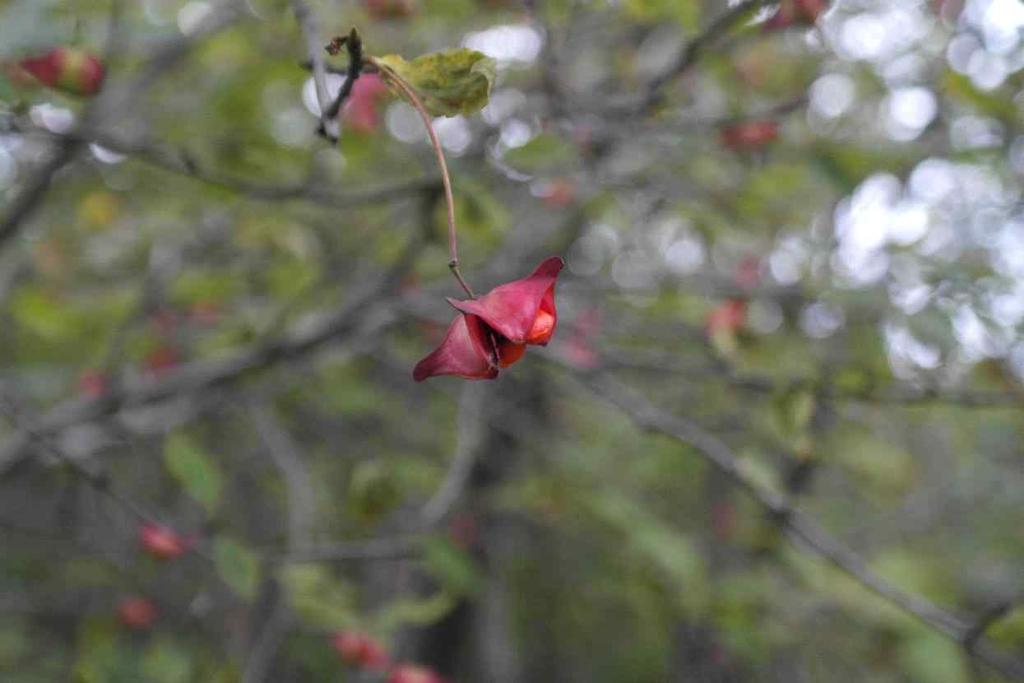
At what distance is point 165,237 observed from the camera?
247 centimetres

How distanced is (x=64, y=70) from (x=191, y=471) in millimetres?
734

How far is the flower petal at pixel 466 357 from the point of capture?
0.74 m

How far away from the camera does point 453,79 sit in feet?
2.59

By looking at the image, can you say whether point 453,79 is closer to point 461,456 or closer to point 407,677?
point 461,456

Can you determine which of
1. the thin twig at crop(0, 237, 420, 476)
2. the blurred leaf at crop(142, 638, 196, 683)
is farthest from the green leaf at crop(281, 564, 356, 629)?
the thin twig at crop(0, 237, 420, 476)

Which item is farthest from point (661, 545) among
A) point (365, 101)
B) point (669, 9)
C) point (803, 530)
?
point (669, 9)

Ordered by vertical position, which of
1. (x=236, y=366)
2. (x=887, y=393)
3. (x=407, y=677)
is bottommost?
(x=407, y=677)

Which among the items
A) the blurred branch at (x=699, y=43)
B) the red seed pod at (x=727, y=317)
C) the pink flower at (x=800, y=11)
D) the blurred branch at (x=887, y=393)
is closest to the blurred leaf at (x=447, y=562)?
the blurred branch at (x=887, y=393)

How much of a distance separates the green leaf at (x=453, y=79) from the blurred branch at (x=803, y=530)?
0.92 meters

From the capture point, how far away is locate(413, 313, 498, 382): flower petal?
0.74 metres

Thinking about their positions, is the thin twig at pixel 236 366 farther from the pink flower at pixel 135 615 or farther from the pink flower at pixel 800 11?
the pink flower at pixel 135 615

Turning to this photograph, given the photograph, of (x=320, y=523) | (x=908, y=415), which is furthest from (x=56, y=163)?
(x=908, y=415)

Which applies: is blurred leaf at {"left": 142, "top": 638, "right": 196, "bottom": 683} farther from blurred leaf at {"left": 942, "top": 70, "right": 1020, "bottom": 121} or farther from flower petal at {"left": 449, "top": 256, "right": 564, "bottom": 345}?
blurred leaf at {"left": 942, "top": 70, "right": 1020, "bottom": 121}

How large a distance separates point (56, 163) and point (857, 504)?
3.89m
